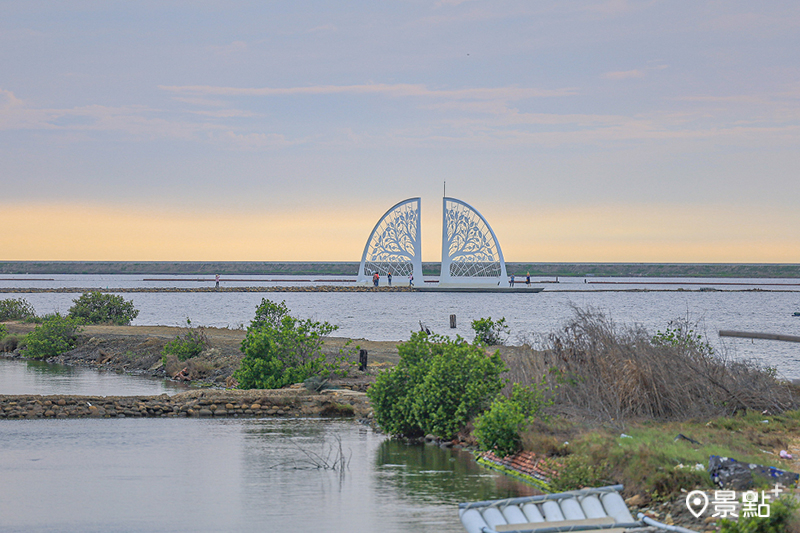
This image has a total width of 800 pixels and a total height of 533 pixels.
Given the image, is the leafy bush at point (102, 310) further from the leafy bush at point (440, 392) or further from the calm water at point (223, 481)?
the leafy bush at point (440, 392)

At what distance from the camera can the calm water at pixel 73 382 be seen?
22.4m

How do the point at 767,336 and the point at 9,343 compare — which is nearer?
the point at 767,336

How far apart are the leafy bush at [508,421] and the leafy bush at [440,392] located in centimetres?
139

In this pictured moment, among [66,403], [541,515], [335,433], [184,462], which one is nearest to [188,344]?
[66,403]

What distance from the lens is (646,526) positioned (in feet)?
27.3

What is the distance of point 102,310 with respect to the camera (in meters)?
45.2

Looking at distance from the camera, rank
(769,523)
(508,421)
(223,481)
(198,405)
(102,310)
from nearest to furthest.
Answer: (769,523), (223,481), (508,421), (198,405), (102,310)

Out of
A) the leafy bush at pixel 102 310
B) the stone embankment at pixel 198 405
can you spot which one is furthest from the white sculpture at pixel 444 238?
the stone embankment at pixel 198 405

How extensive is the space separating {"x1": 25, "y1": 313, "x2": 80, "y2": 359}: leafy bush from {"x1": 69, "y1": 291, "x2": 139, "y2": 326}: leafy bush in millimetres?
9355

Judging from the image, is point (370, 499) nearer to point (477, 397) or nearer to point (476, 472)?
point (476, 472)

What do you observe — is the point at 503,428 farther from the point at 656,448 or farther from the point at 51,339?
the point at 51,339

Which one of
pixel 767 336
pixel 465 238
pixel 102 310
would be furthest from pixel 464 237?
pixel 767 336

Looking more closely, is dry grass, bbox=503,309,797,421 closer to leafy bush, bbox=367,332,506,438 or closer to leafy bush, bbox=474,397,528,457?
leafy bush, bbox=367,332,506,438

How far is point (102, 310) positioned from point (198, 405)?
96.4 ft
